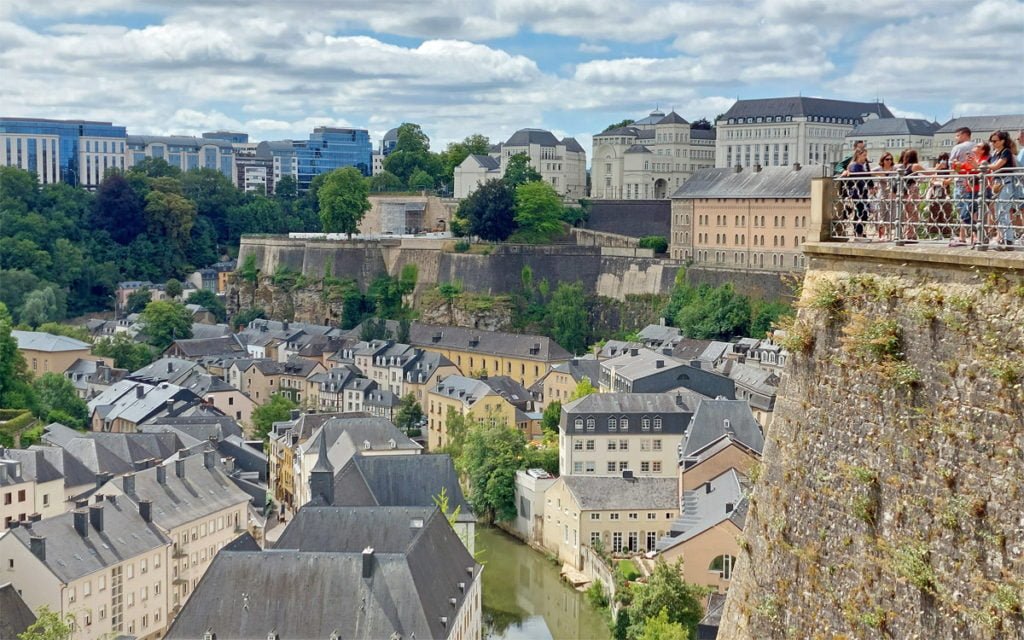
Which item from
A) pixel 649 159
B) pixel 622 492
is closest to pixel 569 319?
pixel 649 159

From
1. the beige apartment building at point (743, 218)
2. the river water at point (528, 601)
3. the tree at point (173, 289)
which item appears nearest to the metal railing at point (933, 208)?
the river water at point (528, 601)

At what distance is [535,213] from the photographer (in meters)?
62.3

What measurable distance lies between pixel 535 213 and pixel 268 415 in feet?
75.9

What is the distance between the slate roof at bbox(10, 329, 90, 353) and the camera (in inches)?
2021

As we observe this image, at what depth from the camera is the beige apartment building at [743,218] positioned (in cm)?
5088

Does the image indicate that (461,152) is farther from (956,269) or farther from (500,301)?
(956,269)

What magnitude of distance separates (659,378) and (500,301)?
22.8m

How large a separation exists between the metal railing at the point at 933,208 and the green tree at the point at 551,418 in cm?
3497

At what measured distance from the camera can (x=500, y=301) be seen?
5838 centimetres

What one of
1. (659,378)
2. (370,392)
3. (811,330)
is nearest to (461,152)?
(370,392)

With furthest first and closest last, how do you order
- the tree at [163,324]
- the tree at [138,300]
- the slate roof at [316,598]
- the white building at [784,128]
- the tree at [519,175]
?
the white building at [784,128] → the tree at [138,300] → the tree at [519,175] → the tree at [163,324] → the slate roof at [316,598]

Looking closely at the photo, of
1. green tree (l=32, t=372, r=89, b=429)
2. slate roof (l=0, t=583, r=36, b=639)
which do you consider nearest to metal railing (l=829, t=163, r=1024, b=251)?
slate roof (l=0, t=583, r=36, b=639)

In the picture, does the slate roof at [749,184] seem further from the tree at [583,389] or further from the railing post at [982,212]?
the railing post at [982,212]

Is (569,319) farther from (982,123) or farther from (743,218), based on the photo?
(982,123)
